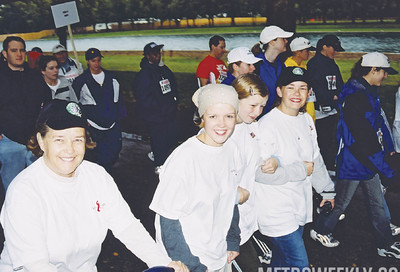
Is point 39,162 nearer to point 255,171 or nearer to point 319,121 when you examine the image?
point 255,171

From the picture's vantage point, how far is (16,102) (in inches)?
206

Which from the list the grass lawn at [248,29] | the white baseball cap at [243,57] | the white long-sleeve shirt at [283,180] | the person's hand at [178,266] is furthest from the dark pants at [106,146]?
the grass lawn at [248,29]

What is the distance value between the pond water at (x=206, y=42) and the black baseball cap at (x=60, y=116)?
37.2 feet

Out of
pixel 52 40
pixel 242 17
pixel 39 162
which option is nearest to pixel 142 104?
pixel 39 162

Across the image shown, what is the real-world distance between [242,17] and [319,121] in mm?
9265

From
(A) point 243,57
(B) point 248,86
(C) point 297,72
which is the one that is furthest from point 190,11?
(B) point 248,86

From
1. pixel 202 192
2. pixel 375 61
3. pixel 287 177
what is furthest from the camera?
pixel 375 61

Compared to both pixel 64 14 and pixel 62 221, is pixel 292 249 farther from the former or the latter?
pixel 64 14

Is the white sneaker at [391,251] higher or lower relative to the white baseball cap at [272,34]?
lower

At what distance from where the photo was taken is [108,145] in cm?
679

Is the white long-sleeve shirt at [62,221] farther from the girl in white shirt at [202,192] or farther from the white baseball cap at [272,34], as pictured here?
the white baseball cap at [272,34]

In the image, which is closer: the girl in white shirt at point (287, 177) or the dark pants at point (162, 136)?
the girl in white shirt at point (287, 177)

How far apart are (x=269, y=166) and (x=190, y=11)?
578 inches

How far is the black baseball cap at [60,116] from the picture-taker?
7.15ft
